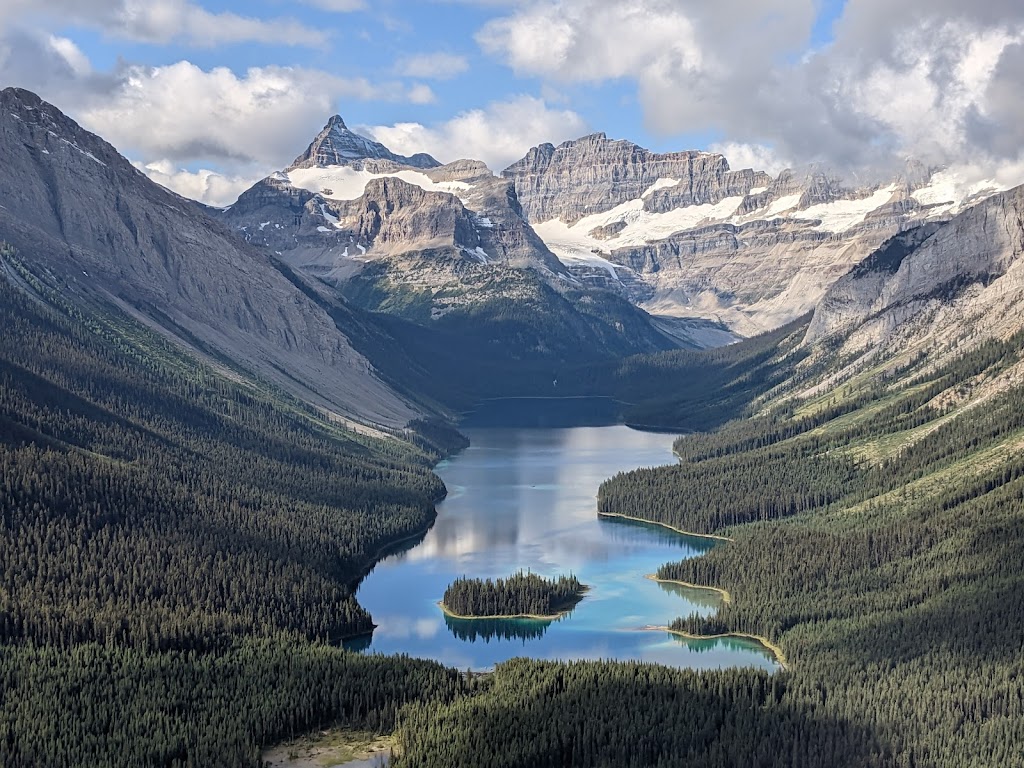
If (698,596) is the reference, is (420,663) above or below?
below

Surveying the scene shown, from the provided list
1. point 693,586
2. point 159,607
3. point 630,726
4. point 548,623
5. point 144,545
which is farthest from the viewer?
point 693,586

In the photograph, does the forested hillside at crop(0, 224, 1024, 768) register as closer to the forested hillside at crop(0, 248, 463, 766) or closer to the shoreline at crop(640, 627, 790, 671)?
the forested hillside at crop(0, 248, 463, 766)

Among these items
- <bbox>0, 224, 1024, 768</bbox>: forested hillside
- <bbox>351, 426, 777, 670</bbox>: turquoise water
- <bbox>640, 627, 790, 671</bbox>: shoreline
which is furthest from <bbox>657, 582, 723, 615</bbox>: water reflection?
<bbox>640, 627, 790, 671</bbox>: shoreline

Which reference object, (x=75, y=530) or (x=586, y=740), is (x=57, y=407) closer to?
(x=75, y=530)

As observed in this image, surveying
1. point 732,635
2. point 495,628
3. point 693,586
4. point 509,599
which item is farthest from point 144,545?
point 693,586

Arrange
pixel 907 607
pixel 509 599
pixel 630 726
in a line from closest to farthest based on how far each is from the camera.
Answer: pixel 630 726, pixel 907 607, pixel 509 599

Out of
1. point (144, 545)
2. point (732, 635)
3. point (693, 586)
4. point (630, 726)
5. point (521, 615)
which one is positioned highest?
point (693, 586)

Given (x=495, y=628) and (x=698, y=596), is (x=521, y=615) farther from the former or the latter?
(x=698, y=596)

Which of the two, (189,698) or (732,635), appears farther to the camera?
(732,635)

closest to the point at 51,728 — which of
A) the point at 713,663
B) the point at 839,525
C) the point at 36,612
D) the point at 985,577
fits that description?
the point at 36,612
